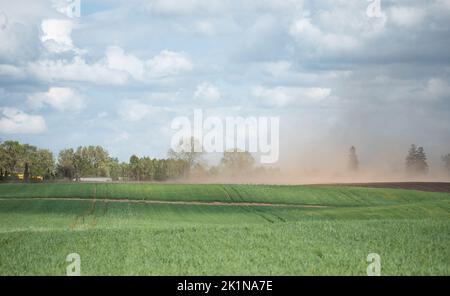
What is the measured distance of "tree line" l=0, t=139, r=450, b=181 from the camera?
136500mm

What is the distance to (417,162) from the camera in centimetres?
13875

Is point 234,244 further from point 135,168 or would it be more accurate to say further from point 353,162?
point 135,168

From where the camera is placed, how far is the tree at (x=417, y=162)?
134 metres

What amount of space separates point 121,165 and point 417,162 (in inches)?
3382

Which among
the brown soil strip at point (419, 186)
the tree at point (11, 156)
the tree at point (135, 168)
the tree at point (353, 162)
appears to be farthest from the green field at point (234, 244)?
the tree at point (135, 168)

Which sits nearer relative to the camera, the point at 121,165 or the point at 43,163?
the point at 43,163

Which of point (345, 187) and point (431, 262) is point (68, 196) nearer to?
point (345, 187)

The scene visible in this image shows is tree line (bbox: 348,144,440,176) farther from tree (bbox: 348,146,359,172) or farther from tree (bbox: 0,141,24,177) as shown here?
tree (bbox: 0,141,24,177)

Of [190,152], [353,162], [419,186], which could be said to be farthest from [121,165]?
[419,186]

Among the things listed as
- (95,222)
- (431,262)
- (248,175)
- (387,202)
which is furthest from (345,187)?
(431,262)
